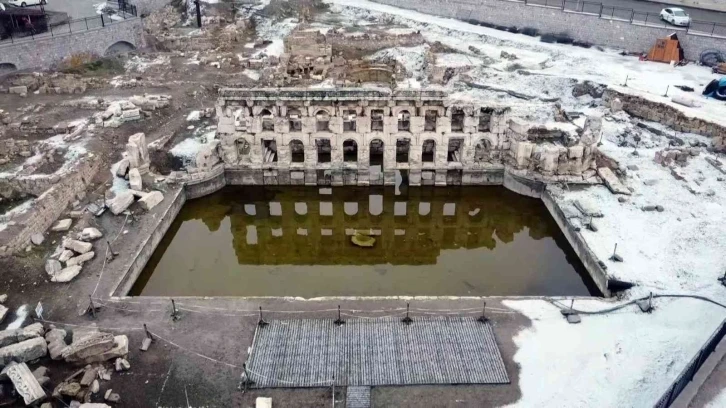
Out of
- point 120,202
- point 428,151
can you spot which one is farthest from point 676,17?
point 120,202

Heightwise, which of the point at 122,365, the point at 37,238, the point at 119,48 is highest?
the point at 119,48

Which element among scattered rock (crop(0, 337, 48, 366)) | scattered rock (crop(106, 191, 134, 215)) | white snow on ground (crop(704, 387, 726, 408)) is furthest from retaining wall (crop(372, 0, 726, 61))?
scattered rock (crop(0, 337, 48, 366))

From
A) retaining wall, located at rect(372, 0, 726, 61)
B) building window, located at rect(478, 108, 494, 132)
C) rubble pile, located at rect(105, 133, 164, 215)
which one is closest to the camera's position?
rubble pile, located at rect(105, 133, 164, 215)

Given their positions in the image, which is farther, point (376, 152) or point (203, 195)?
point (376, 152)

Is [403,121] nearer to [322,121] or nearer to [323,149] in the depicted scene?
[322,121]

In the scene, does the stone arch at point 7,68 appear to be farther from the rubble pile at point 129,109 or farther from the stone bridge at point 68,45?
the rubble pile at point 129,109

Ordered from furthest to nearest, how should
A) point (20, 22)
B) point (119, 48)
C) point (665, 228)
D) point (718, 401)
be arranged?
point (119, 48) → point (20, 22) → point (665, 228) → point (718, 401)

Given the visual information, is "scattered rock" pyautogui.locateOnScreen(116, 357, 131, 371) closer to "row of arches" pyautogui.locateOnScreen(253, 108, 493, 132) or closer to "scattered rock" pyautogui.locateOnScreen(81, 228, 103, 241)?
"scattered rock" pyautogui.locateOnScreen(81, 228, 103, 241)

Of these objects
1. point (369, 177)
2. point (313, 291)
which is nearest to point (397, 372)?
point (313, 291)
